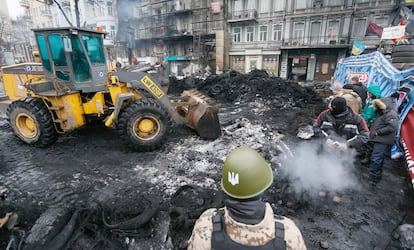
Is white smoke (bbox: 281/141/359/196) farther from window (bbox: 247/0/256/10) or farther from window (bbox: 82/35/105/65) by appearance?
window (bbox: 247/0/256/10)

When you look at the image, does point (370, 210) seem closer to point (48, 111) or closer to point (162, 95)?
point (162, 95)

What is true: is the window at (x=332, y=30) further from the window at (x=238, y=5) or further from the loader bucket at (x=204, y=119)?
the loader bucket at (x=204, y=119)

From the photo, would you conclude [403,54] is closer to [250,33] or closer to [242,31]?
[250,33]

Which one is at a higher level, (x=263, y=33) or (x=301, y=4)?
(x=301, y=4)

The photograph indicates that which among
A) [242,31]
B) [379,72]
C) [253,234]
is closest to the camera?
[253,234]

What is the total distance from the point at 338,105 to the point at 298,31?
23452 millimetres

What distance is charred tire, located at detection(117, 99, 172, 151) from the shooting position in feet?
15.8

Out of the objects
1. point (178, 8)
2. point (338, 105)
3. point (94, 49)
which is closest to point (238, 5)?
point (178, 8)

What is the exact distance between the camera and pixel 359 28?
69.9 feet

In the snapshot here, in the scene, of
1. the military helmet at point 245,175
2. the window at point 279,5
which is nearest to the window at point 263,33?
the window at point 279,5

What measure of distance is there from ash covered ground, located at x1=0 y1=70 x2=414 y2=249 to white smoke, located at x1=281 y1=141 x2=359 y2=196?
19 millimetres

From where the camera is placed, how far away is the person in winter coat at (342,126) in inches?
146

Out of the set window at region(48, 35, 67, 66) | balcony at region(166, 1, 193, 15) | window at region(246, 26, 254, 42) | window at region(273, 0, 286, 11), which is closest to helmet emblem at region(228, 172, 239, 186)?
window at region(48, 35, 67, 66)

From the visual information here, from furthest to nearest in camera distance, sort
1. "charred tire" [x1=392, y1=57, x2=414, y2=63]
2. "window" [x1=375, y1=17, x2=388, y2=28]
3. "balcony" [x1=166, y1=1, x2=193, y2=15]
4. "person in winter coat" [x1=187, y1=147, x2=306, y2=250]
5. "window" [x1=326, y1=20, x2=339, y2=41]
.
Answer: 1. "balcony" [x1=166, y1=1, x2=193, y2=15]
2. "window" [x1=326, y1=20, x2=339, y2=41]
3. "window" [x1=375, y1=17, x2=388, y2=28]
4. "charred tire" [x1=392, y1=57, x2=414, y2=63]
5. "person in winter coat" [x1=187, y1=147, x2=306, y2=250]
